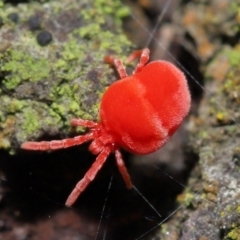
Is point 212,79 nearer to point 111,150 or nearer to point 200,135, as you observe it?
point 200,135

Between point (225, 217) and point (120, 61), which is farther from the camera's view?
point (120, 61)

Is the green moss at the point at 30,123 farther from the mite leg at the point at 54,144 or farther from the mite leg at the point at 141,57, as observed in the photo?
the mite leg at the point at 141,57

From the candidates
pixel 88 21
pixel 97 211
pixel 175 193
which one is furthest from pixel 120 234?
pixel 88 21

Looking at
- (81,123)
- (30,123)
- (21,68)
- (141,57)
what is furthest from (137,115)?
(21,68)

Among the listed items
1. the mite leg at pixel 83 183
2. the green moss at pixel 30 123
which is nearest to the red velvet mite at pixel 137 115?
the mite leg at pixel 83 183

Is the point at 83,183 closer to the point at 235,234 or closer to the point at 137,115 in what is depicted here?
the point at 137,115

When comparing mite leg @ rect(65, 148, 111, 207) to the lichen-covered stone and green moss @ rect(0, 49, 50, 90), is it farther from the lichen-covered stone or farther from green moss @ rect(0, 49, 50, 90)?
green moss @ rect(0, 49, 50, 90)
